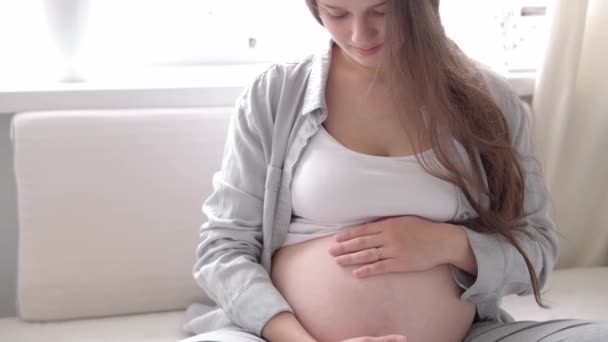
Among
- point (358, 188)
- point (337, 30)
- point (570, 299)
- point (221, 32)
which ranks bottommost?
point (570, 299)

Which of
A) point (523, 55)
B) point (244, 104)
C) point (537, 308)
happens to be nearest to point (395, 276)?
point (244, 104)

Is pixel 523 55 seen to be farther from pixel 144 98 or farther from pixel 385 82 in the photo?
pixel 144 98

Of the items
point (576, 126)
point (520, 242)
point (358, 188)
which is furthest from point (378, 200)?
point (576, 126)

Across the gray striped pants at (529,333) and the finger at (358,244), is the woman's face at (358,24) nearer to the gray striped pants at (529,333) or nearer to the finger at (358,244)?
the finger at (358,244)

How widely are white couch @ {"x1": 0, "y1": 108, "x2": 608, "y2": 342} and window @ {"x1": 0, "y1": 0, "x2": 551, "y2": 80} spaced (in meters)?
0.33

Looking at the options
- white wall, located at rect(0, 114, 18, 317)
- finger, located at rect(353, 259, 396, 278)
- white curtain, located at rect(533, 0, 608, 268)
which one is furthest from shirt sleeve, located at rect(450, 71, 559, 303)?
white wall, located at rect(0, 114, 18, 317)

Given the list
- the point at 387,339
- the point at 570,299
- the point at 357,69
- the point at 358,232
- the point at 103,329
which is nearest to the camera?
the point at 387,339

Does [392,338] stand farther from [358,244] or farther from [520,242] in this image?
[520,242]

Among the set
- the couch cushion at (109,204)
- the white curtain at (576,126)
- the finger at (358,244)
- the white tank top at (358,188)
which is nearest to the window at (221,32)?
the white curtain at (576,126)

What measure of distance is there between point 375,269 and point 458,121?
28 centimetres

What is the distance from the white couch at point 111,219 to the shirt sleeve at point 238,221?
0.67 feet

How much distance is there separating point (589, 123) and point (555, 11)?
0.94 feet

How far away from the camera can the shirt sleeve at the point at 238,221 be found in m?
1.30

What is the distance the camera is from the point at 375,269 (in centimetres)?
125
